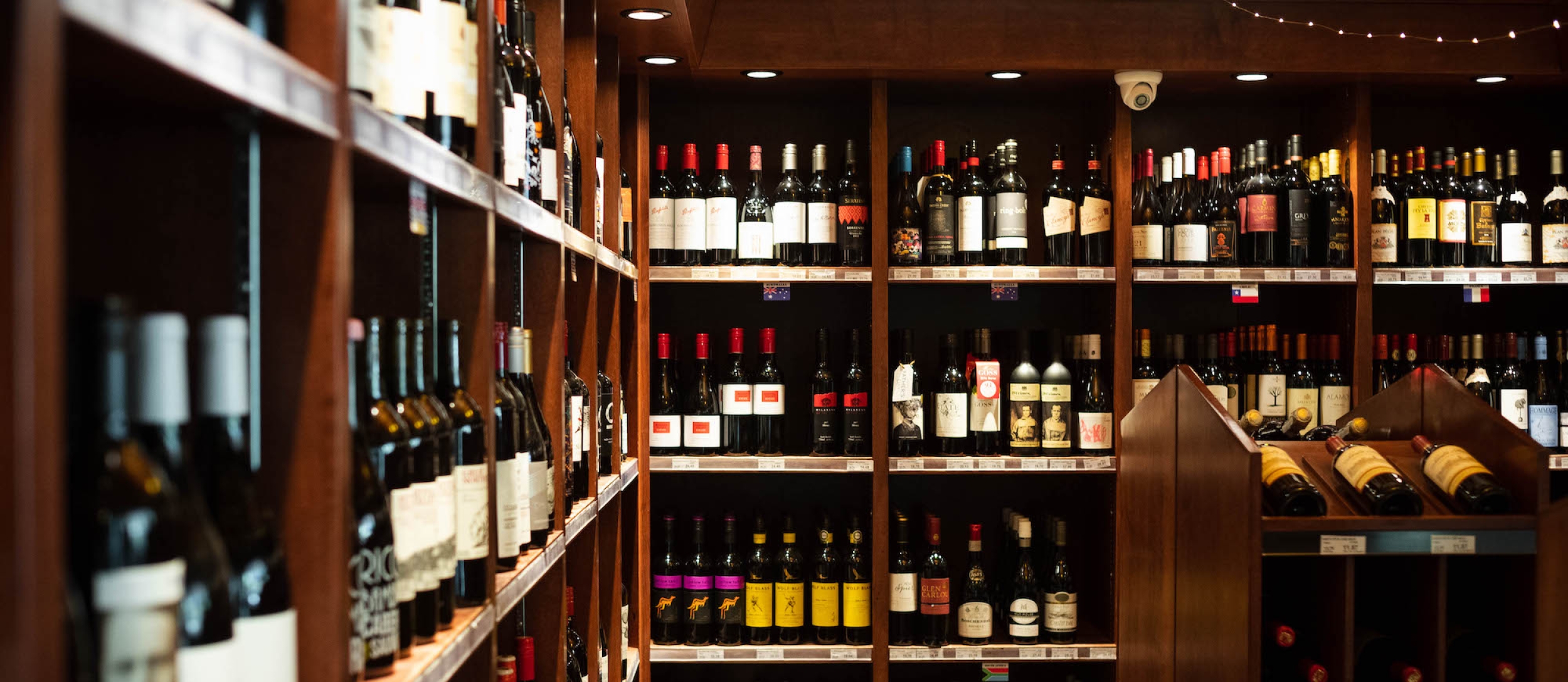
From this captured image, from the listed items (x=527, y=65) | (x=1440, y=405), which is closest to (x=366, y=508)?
(x=527, y=65)

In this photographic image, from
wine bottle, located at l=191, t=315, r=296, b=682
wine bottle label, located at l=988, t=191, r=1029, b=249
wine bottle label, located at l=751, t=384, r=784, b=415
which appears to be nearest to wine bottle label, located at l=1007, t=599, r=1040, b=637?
wine bottle label, located at l=751, t=384, r=784, b=415

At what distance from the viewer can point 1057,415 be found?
3.29 metres

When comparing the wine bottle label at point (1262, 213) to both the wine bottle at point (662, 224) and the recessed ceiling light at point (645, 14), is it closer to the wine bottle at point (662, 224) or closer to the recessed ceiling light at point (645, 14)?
the wine bottle at point (662, 224)

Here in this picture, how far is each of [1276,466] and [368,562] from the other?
4.93ft

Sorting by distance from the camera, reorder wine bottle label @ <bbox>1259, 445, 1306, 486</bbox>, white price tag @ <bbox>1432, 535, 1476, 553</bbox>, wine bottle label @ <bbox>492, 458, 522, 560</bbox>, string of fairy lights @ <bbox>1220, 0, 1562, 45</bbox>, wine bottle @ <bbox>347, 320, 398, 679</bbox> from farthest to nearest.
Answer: string of fairy lights @ <bbox>1220, 0, 1562, 45</bbox>, wine bottle label @ <bbox>1259, 445, 1306, 486</bbox>, white price tag @ <bbox>1432, 535, 1476, 553</bbox>, wine bottle label @ <bbox>492, 458, 522, 560</bbox>, wine bottle @ <bbox>347, 320, 398, 679</bbox>


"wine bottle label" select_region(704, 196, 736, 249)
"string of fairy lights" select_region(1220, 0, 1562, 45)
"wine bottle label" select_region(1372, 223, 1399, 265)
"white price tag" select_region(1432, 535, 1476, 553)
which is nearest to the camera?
"white price tag" select_region(1432, 535, 1476, 553)

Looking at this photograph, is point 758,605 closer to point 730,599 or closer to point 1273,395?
point 730,599

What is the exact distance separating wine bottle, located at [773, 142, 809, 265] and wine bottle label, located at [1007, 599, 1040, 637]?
3.93 feet

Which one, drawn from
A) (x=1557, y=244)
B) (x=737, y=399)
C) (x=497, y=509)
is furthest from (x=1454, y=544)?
(x=1557, y=244)

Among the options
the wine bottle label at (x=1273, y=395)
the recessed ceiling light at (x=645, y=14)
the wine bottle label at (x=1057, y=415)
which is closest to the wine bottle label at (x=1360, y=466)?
the wine bottle label at (x=1057, y=415)

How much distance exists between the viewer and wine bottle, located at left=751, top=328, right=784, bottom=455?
10.8 ft

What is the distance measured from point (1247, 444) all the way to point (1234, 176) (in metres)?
2.05

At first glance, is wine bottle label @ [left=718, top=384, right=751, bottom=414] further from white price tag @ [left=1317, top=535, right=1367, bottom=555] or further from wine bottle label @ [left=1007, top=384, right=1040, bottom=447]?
white price tag @ [left=1317, top=535, right=1367, bottom=555]

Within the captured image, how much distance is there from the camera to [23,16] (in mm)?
488
